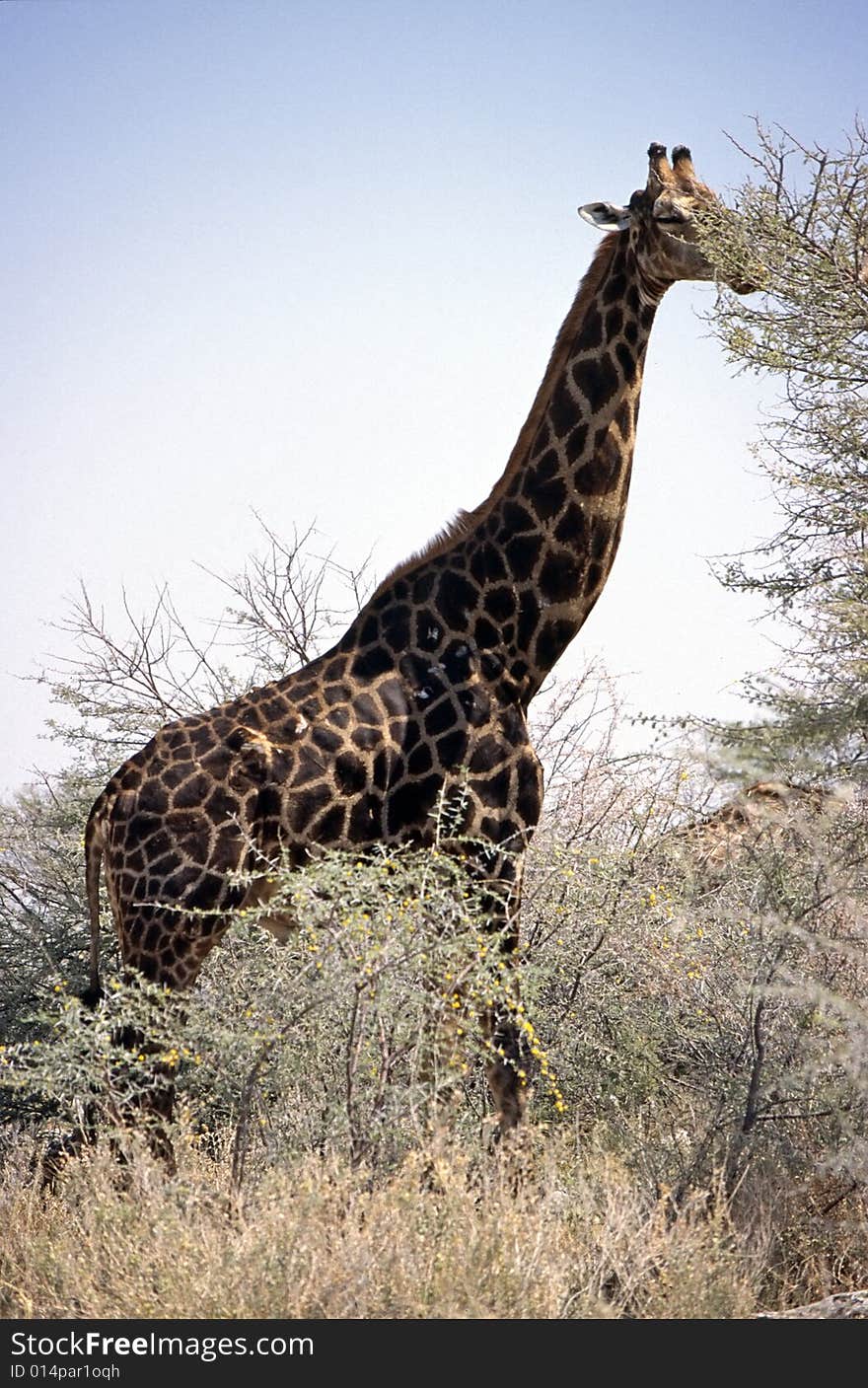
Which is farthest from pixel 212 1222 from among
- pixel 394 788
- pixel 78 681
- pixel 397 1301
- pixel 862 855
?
pixel 78 681

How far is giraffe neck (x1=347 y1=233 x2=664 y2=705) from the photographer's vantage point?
7715 mm

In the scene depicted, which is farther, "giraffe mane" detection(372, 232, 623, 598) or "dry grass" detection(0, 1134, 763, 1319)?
"giraffe mane" detection(372, 232, 623, 598)

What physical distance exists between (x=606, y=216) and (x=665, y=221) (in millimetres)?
347

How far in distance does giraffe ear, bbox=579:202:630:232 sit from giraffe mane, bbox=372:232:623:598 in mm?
131

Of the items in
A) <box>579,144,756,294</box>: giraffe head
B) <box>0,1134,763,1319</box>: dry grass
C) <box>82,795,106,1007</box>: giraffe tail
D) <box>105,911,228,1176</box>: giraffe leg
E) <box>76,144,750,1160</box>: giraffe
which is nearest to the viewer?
<box>0,1134,763,1319</box>: dry grass

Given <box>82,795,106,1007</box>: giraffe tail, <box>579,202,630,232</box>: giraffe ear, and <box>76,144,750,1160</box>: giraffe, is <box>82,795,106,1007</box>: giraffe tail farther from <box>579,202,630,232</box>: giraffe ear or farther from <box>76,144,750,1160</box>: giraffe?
<box>579,202,630,232</box>: giraffe ear

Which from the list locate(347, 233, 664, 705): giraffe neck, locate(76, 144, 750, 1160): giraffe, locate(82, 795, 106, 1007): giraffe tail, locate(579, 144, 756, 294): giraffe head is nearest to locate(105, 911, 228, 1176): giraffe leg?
locate(76, 144, 750, 1160): giraffe

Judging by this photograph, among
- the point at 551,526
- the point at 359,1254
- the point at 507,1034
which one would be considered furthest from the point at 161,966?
the point at 551,526

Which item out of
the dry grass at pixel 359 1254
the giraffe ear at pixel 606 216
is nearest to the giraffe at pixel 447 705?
the giraffe ear at pixel 606 216

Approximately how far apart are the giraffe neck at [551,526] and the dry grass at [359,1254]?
276 cm

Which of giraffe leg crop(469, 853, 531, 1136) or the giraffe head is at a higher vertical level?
the giraffe head

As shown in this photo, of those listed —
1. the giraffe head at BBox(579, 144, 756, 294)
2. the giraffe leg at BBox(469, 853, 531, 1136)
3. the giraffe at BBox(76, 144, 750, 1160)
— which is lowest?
the giraffe leg at BBox(469, 853, 531, 1136)

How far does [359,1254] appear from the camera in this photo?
5.15m

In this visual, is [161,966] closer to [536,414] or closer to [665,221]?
[536,414]
